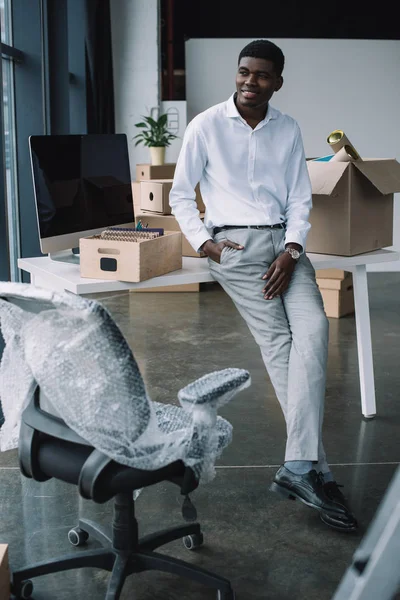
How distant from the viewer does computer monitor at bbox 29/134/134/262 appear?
258 cm

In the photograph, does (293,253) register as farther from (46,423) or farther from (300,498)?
(46,423)

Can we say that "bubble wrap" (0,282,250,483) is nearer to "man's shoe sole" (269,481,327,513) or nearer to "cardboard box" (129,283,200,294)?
"man's shoe sole" (269,481,327,513)

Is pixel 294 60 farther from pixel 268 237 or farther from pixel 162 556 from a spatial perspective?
pixel 162 556

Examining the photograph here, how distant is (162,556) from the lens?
196 cm

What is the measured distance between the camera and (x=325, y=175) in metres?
3.04

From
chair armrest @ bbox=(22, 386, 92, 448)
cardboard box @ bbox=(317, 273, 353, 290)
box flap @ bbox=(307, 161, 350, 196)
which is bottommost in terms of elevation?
cardboard box @ bbox=(317, 273, 353, 290)

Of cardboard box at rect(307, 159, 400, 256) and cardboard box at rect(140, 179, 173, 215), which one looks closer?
cardboard box at rect(307, 159, 400, 256)

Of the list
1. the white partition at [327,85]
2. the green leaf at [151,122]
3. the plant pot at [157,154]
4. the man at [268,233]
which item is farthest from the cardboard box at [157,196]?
the white partition at [327,85]

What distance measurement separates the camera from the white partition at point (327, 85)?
6.89 meters

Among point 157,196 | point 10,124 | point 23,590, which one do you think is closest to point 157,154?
point 10,124

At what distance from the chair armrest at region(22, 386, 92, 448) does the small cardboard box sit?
11.7 feet

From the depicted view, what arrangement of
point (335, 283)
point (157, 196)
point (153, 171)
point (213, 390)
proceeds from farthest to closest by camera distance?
1. point (153, 171)
2. point (335, 283)
3. point (157, 196)
4. point (213, 390)

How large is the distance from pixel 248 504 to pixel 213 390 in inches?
36.1

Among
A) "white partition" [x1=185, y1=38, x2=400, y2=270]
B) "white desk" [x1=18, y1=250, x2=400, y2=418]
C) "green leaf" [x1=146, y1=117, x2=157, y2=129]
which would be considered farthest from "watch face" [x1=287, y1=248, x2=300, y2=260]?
"white partition" [x1=185, y1=38, x2=400, y2=270]
